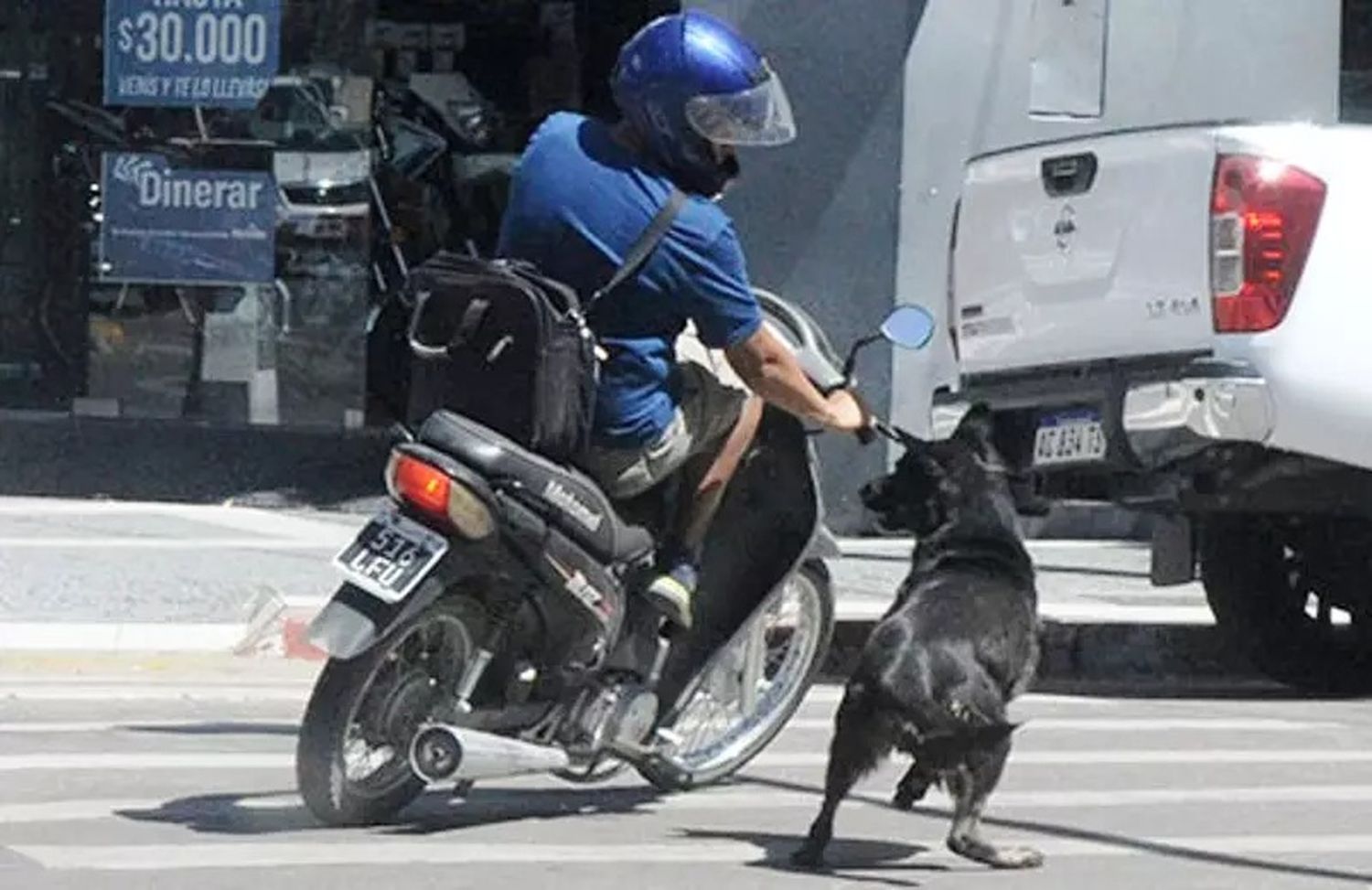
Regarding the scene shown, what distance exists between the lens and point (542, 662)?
745cm

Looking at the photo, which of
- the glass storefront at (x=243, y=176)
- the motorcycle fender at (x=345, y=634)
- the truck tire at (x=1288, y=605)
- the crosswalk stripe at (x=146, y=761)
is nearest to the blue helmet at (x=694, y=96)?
the motorcycle fender at (x=345, y=634)

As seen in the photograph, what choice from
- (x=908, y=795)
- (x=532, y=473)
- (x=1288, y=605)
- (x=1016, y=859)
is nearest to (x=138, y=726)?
(x=532, y=473)

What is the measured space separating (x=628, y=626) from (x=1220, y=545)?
4.35m

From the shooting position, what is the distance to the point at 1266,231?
9859 mm

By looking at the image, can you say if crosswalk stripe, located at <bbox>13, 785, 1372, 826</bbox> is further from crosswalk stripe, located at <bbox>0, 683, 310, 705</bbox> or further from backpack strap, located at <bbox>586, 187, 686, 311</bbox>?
crosswalk stripe, located at <bbox>0, 683, 310, 705</bbox>

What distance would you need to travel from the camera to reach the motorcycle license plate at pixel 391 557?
22.9ft

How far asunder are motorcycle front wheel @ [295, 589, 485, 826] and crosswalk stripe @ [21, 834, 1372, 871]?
12 centimetres

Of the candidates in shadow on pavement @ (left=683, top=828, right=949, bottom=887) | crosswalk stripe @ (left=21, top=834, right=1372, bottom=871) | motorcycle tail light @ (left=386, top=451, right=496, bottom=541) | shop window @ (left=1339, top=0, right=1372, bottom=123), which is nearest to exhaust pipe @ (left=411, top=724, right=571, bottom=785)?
crosswalk stripe @ (left=21, top=834, right=1372, bottom=871)

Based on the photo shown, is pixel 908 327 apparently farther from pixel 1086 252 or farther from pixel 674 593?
pixel 1086 252

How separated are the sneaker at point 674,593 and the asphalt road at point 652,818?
55cm

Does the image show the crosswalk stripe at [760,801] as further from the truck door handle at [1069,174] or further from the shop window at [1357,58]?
the shop window at [1357,58]

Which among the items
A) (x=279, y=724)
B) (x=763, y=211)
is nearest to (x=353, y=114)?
(x=763, y=211)

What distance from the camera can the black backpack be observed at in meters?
7.18

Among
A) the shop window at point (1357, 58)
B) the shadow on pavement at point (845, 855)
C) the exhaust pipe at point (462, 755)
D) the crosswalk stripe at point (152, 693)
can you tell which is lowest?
the crosswalk stripe at point (152, 693)
